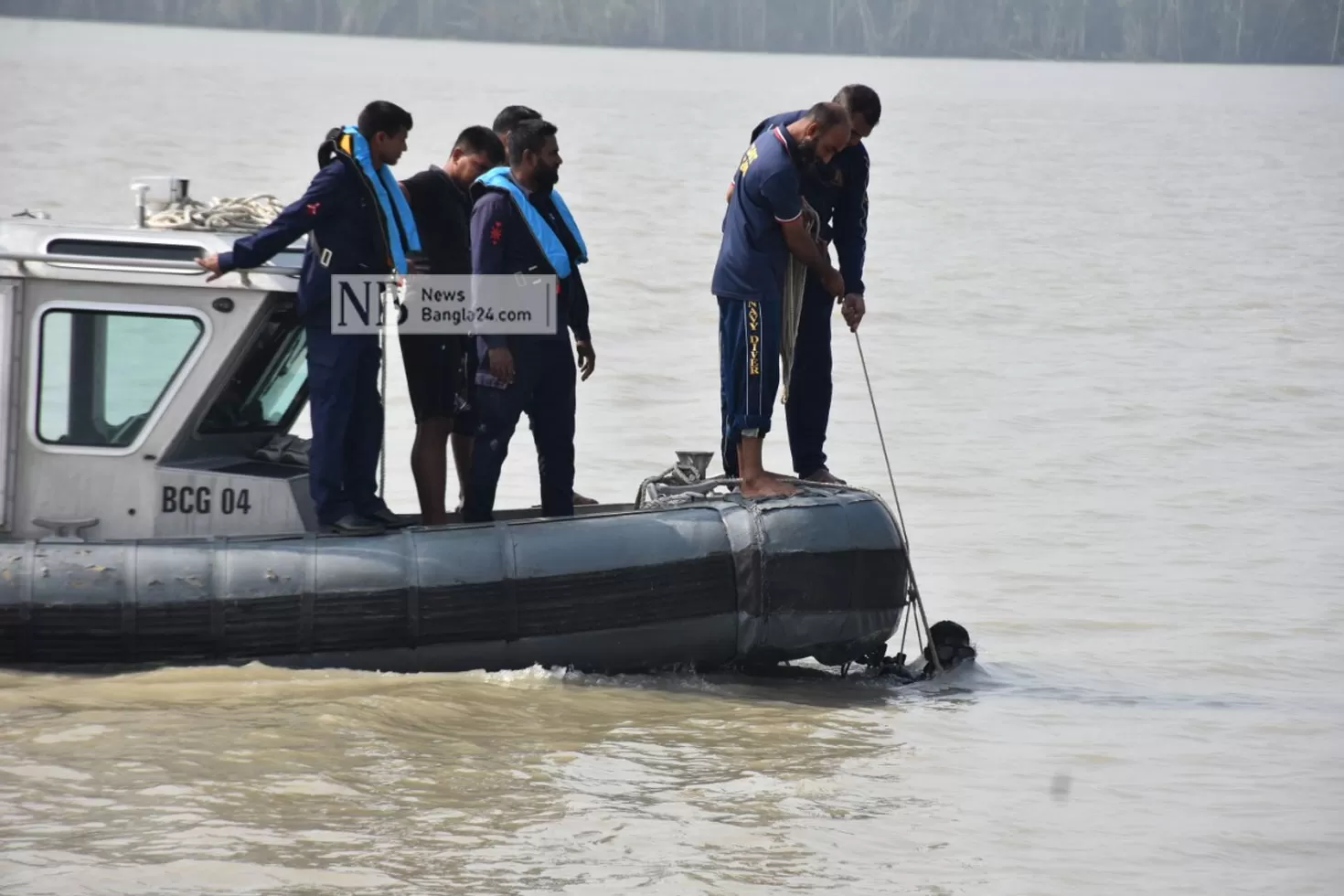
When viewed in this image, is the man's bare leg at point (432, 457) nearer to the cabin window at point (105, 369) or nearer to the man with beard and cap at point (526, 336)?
the man with beard and cap at point (526, 336)

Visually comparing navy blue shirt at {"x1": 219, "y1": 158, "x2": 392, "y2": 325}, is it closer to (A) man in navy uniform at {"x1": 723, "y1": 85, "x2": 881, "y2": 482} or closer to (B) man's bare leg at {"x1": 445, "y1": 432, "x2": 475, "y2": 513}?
(B) man's bare leg at {"x1": 445, "y1": 432, "x2": 475, "y2": 513}

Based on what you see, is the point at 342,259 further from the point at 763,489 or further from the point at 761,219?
the point at 763,489

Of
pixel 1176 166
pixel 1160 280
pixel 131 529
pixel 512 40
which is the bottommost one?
pixel 131 529

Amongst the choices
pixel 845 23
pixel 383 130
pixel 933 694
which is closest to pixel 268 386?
pixel 383 130

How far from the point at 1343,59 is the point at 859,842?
10926cm

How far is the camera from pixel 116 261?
7.00 m

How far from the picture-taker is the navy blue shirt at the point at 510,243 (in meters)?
6.96

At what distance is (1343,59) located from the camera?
107 meters

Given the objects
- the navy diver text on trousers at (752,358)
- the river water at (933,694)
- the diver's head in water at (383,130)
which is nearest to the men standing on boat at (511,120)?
the diver's head in water at (383,130)

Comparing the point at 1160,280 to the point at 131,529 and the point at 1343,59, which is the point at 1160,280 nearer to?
the point at 131,529

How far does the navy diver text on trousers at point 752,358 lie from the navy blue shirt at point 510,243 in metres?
0.58

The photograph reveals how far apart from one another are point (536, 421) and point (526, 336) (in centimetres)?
35

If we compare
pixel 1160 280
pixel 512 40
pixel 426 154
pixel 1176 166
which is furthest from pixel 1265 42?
pixel 1160 280

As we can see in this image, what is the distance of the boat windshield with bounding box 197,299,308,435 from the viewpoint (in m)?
7.23
